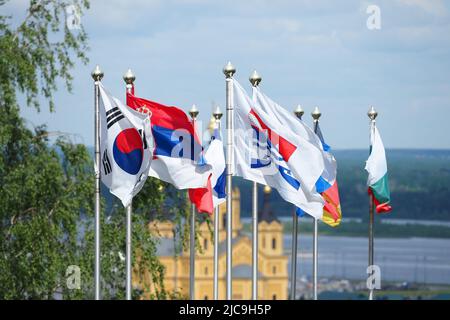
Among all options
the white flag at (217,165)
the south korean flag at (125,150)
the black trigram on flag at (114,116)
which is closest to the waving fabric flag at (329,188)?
the white flag at (217,165)

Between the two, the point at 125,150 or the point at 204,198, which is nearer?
the point at 125,150

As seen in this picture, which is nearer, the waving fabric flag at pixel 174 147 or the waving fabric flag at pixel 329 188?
the waving fabric flag at pixel 174 147

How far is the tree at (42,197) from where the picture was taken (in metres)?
28.1

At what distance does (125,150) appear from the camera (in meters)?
20.1

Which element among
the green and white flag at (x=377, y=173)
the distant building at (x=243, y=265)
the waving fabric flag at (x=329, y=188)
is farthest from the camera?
the distant building at (x=243, y=265)

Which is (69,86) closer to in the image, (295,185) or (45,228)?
(45,228)

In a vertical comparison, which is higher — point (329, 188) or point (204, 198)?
point (329, 188)

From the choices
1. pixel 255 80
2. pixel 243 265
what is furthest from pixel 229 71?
pixel 243 265

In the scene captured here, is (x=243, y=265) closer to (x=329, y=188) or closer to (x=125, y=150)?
(x=329, y=188)

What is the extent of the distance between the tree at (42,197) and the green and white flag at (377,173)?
26.5ft

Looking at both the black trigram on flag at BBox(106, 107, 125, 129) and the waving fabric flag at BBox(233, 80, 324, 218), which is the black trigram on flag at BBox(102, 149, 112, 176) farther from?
the waving fabric flag at BBox(233, 80, 324, 218)

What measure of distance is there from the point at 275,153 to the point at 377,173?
6.87 feet

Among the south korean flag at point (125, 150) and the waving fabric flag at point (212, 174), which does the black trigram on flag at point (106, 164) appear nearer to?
the south korean flag at point (125, 150)

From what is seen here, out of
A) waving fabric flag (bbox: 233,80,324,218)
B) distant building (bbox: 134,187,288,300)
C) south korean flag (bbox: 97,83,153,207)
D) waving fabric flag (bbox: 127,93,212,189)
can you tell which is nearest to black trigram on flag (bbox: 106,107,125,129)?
south korean flag (bbox: 97,83,153,207)
